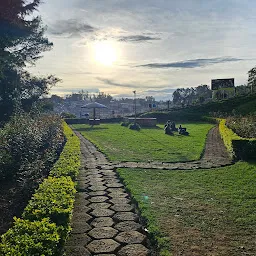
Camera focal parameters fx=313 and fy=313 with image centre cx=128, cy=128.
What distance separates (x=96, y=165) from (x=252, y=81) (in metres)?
36.0

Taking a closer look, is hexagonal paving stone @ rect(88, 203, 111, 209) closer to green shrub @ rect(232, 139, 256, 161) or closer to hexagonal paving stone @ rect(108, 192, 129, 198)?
hexagonal paving stone @ rect(108, 192, 129, 198)

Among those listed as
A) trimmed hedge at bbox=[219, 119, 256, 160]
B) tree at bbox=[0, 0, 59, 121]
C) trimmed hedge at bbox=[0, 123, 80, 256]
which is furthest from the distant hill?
trimmed hedge at bbox=[0, 123, 80, 256]

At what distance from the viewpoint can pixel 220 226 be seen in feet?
13.7

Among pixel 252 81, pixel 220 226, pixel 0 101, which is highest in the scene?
pixel 252 81

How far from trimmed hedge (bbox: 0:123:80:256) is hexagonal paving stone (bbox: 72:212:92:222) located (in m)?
0.35

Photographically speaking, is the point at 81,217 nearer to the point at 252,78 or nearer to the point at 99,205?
the point at 99,205

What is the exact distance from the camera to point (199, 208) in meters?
4.92

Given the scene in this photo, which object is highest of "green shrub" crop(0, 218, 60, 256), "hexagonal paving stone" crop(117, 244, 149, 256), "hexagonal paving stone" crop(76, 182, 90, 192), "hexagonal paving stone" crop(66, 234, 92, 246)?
"green shrub" crop(0, 218, 60, 256)

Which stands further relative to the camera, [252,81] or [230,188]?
[252,81]

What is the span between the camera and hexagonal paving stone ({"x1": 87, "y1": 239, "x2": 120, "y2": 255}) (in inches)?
137

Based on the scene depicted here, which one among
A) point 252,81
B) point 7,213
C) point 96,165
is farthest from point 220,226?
point 252,81

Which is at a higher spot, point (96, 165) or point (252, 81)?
point (252, 81)

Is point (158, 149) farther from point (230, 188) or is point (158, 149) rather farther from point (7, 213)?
point (7, 213)

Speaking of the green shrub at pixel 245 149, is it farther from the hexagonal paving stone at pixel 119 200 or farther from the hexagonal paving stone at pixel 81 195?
the hexagonal paving stone at pixel 81 195
